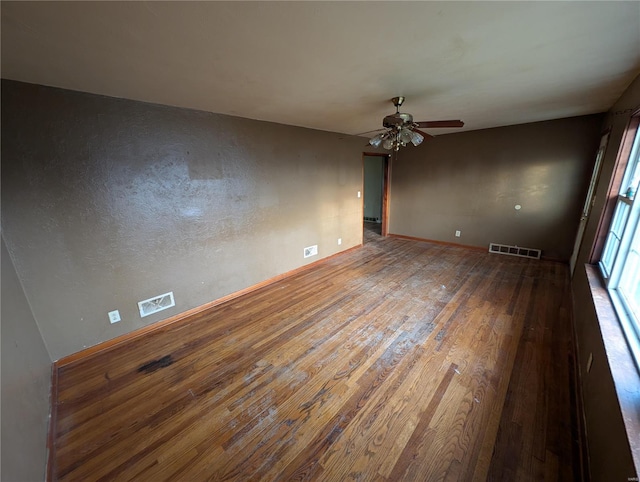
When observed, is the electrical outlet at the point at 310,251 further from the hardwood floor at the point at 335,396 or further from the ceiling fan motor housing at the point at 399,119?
the ceiling fan motor housing at the point at 399,119

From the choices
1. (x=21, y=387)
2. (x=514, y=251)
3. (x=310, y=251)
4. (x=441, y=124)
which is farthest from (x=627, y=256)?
(x=21, y=387)

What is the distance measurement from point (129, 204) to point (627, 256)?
4.02 m

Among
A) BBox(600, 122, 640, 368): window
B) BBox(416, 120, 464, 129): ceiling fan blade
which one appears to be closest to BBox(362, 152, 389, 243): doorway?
BBox(416, 120, 464, 129): ceiling fan blade

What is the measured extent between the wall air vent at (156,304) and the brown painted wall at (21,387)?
0.70m

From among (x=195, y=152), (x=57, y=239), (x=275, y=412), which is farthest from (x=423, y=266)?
(x=57, y=239)

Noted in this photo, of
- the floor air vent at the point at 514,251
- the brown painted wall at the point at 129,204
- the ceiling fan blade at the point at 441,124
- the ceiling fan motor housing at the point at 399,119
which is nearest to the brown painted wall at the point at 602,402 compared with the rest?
the ceiling fan blade at the point at 441,124

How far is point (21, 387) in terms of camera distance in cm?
128

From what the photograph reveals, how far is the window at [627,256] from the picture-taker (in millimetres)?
1429

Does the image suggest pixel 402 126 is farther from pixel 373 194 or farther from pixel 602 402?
pixel 373 194

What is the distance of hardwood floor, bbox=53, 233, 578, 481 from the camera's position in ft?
4.36

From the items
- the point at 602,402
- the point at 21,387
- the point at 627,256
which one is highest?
the point at 627,256

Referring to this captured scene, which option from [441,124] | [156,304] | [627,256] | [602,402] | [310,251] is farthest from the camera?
[310,251]

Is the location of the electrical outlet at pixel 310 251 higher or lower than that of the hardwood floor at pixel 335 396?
higher

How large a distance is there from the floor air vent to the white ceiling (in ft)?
8.69
